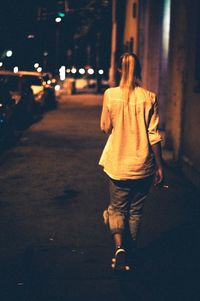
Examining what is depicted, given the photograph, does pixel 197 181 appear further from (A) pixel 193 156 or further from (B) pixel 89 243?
(B) pixel 89 243

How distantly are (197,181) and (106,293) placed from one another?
14.6 feet

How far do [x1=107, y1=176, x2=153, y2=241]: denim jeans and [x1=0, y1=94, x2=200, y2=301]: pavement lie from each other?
0.44 metres

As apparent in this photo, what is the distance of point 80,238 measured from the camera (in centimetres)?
626

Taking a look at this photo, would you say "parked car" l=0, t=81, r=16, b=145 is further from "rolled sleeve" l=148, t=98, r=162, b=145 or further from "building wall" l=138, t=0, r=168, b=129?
"rolled sleeve" l=148, t=98, r=162, b=145

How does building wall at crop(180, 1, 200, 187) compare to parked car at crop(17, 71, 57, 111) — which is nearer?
building wall at crop(180, 1, 200, 187)

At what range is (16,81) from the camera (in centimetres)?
1906

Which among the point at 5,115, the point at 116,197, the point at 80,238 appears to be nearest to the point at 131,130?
the point at 116,197

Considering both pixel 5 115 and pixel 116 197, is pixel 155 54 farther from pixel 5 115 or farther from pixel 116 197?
pixel 116 197

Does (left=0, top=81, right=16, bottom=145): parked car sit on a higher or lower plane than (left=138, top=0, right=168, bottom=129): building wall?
lower

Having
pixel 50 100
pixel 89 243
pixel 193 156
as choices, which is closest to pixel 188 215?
pixel 89 243

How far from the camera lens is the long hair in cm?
495

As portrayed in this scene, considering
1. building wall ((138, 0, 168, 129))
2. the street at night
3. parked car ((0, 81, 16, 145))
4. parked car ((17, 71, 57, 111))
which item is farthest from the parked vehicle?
building wall ((138, 0, 168, 129))

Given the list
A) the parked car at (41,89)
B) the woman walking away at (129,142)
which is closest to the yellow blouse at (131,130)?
the woman walking away at (129,142)

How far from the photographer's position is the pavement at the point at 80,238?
4.81 m
